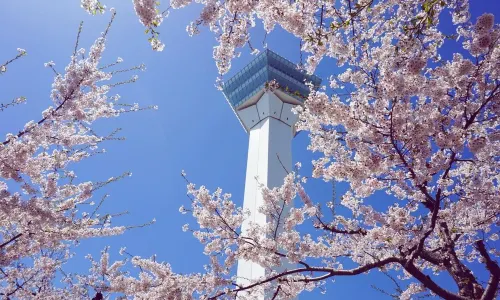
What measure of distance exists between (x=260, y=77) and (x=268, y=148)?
9605 millimetres

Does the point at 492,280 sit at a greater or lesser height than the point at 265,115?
lesser

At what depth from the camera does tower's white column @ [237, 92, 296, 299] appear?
28197 millimetres

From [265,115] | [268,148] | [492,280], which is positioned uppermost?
[265,115]

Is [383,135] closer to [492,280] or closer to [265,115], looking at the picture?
[492,280]

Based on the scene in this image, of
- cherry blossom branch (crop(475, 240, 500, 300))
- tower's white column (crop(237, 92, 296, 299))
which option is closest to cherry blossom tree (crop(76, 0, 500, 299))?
cherry blossom branch (crop(475, 240, 500, 300))

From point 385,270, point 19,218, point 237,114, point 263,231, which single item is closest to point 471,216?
point 385,270

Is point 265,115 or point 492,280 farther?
point 265,115

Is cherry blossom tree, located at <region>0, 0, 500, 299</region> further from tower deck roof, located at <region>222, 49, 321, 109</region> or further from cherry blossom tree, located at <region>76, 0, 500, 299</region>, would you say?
tower deck roof, located at <region>222, 49, 321, 109</region>

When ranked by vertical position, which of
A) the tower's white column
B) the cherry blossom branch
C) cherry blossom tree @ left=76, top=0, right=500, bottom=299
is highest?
the tower's white column

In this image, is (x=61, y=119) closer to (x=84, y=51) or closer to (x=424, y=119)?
(x=84, y=51)

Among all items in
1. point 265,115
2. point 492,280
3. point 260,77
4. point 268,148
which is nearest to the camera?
point 492,280

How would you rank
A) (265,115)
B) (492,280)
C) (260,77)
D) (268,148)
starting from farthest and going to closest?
(260,77), (265,115), (268,148), (492,280)

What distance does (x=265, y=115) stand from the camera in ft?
112

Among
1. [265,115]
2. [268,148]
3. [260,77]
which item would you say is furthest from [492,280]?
[260,77]
